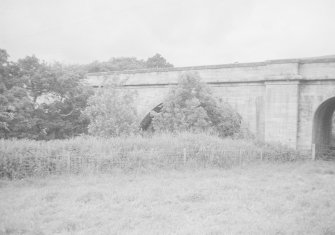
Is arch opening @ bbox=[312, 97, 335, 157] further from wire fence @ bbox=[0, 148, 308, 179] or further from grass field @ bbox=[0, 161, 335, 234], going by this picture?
grass field @ bbox=[0, 161, 335, 234]

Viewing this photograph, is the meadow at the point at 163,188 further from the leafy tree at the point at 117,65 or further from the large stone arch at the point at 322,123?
the leafy tree at the point at 117,65

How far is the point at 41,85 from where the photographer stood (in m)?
18.3

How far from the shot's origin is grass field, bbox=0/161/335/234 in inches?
210

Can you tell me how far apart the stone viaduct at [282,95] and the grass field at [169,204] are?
4.77 m

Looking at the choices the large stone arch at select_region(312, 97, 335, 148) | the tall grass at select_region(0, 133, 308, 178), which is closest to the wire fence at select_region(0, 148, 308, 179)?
the tall grass at select_region(0, 133, 308, 178)

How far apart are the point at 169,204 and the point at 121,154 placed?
13.5 ft

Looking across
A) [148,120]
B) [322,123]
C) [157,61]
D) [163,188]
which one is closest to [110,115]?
[148,120]

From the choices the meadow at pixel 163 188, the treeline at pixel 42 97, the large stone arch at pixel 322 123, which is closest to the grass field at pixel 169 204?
the meadow at pixel 163 188

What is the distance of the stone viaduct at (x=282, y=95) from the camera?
46.1ft

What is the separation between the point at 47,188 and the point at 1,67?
35.3 feet

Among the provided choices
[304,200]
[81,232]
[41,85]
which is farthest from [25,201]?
[41,85]

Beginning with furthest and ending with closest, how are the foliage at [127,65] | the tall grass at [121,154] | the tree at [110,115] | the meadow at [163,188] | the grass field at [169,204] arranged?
the foliage at [127,65]
the tree at [110,115]
the tall grass at [121,154]
the meadow at [163,188]
the grass field at [169,204]

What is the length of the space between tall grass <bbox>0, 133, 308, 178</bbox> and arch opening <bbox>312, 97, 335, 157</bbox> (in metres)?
3.05

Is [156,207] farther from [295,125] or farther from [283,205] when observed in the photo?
[295,125]
